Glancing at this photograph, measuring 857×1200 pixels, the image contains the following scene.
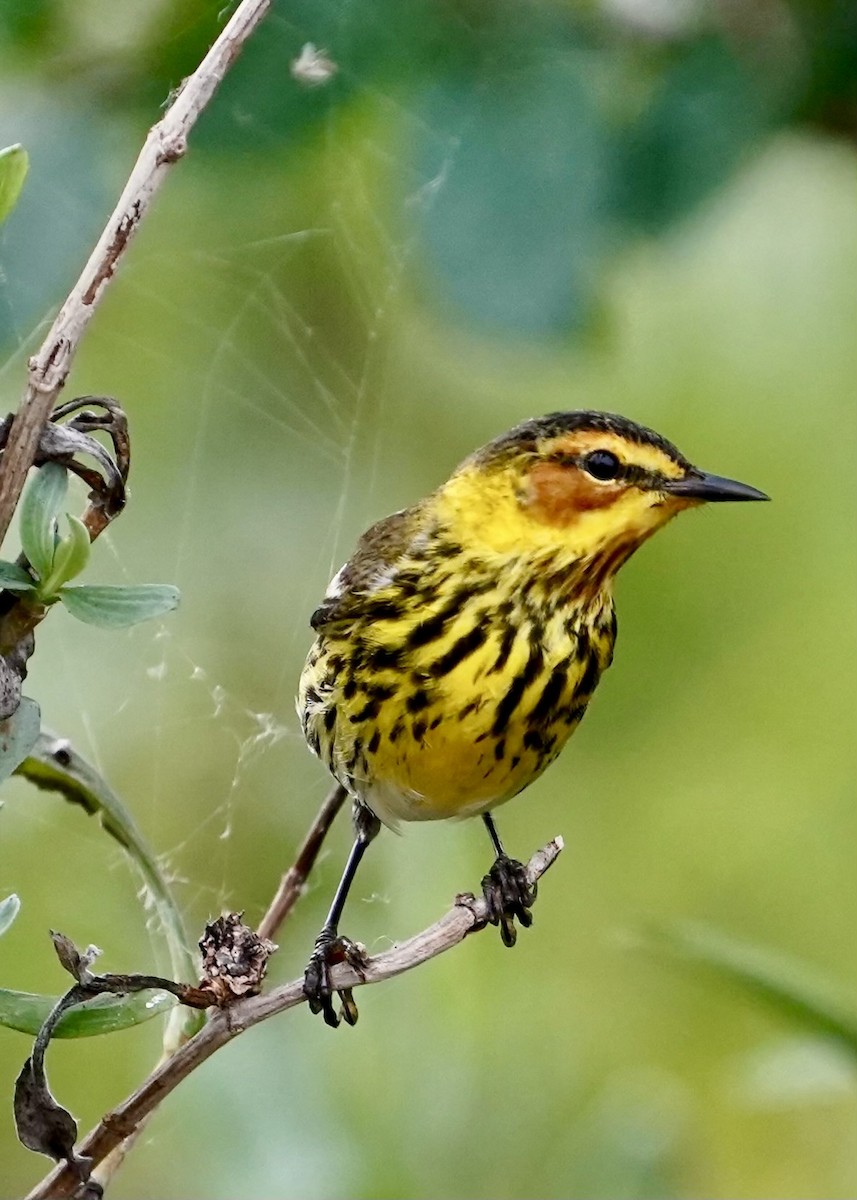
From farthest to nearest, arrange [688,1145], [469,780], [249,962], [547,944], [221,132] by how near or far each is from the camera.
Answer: [547,944] → [688,1145] → [469,780] → [221,132] → [249,962]

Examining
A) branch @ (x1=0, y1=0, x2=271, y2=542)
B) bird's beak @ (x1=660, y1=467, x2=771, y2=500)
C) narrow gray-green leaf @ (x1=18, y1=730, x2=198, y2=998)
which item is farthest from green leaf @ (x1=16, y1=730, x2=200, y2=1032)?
bird's beak @ (x1=660, y1=467, x2=771, y2=500)

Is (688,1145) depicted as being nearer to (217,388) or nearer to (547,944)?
(547,944)

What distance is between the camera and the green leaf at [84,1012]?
3.10 feet

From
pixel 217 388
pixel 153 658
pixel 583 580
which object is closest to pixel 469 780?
pixel 583 580

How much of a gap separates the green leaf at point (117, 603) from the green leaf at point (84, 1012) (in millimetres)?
242

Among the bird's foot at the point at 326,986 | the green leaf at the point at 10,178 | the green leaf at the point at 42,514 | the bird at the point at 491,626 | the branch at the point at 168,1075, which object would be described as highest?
the bird at the point at 491,626

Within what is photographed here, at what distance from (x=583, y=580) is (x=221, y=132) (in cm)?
70

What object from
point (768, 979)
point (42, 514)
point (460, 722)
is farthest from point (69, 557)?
point (460, 722)

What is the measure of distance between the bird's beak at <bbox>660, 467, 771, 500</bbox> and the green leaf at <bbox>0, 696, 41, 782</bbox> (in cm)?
100

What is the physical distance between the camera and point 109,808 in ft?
3.73

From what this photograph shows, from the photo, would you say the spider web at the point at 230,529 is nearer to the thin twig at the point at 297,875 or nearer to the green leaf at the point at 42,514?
the thin twig at the point at 297,875

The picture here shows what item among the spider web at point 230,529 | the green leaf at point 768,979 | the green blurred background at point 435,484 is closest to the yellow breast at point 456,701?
the green blurred background at point 435,484

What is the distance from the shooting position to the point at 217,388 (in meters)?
2.55

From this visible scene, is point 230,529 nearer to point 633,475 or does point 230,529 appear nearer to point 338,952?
point 633,475
